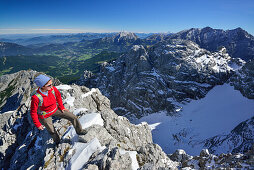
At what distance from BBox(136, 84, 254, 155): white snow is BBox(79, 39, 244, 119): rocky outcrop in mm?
4611

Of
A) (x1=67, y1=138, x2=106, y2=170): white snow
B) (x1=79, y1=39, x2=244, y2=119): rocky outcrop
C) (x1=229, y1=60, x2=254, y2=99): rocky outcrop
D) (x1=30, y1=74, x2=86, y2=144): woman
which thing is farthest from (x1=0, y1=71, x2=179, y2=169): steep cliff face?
(x1=229, y1=60, x2=254, y2=99): rocky outcrop

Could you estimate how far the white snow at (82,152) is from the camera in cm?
966

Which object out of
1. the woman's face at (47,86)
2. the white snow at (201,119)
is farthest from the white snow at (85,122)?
the white snow at (201,119)

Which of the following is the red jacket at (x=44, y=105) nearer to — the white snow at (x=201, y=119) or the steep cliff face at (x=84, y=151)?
the steep cliff face at (x=84, y=151)

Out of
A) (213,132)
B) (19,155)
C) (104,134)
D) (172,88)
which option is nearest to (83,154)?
(104,134)

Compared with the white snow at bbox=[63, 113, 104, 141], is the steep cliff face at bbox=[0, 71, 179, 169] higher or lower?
lower

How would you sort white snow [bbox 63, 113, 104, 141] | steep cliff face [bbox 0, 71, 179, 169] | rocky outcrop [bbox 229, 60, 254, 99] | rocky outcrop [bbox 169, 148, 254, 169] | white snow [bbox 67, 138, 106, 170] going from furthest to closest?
rocky outcrop [bbox 229, 60, 254, 99]
rocky outcrop [bbox 169, 148, 254, 169]
white snow [bbox 63, 113, 104, 141]
steep cliff face [bbox 0, 71, 179, 169]
white snow [bbox 67, 138, 106, 170]

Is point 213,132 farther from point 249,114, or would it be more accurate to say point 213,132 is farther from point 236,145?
point 249,114

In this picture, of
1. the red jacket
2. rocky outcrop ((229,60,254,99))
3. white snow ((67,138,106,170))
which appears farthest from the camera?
rocky outcrop ((229,60,254,99))

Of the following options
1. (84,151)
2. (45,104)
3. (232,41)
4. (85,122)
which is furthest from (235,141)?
(232,41)

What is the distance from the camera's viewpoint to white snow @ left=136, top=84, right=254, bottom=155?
163 ft

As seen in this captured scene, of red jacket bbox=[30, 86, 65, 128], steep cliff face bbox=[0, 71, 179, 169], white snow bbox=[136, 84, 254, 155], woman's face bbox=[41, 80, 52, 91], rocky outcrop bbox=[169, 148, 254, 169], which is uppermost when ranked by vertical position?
woman's face bbox=[41, 80, 52, 91]

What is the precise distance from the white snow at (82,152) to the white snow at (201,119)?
47.7 m

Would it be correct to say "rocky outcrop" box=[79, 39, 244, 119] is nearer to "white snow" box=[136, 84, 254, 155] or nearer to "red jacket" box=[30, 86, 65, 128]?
"white snow" box=[136, 84, 254, 155]
